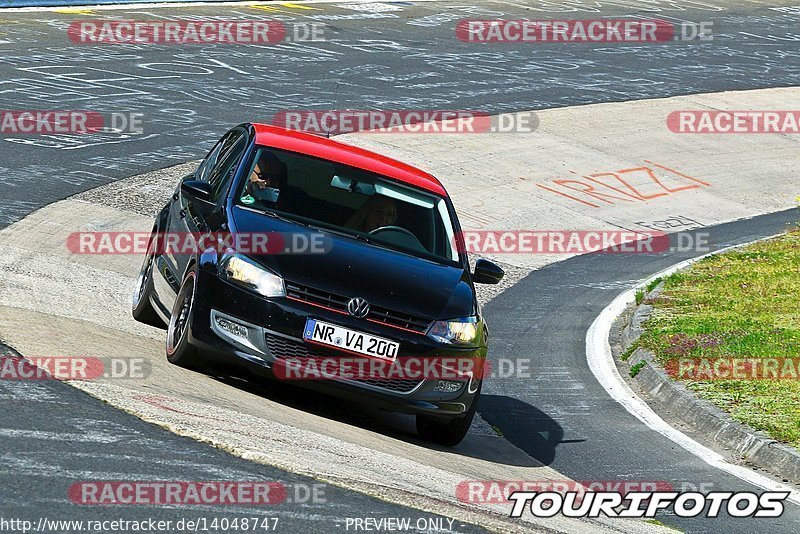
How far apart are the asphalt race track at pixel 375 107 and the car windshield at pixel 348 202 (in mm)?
1287

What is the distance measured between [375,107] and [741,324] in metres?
11.0

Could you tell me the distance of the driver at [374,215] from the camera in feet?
28.7

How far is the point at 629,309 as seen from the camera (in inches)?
562

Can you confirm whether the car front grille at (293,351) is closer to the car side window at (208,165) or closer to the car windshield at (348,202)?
the car windshield at (348,202)

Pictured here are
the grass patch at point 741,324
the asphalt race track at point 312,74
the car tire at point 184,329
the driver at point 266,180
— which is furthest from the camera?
the asphalt race track at point 312,74

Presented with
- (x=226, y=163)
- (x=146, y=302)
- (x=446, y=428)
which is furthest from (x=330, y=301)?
(x=146, y=302)

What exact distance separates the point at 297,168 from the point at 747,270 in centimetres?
812

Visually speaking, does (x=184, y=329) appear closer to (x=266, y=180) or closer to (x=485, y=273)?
(x=266, y=180)

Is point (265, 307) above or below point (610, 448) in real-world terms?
above

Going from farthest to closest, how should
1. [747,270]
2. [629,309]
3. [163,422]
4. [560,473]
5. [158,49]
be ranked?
[158,49]
[747,270]
[629,309]
[560,473]
[163,422]

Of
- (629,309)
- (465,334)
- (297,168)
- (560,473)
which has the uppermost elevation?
(297,168)

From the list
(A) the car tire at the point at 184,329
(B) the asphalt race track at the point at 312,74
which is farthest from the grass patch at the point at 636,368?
(B) the asphalt race track at the point at 312,74

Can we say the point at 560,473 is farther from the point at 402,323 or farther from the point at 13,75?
the point at 13,75

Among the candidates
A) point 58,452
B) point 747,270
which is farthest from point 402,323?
point 747,270
